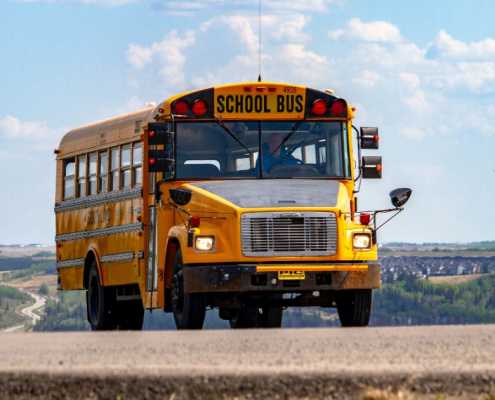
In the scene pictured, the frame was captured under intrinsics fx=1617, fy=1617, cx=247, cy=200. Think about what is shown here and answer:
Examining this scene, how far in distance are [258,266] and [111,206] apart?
163 inches

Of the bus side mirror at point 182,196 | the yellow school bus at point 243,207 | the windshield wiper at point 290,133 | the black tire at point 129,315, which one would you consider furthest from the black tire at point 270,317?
the black tire at point 129,315

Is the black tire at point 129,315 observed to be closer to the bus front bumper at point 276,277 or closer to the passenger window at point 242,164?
the passenger window at point 242,164

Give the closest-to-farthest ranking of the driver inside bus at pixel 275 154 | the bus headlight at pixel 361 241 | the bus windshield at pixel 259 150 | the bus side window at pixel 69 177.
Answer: the bus headlight at pixel 361 241, the bus windshield at pixel 259 150, the driver inside bus at pixel 275 154, the bus side window at pixel 69 177

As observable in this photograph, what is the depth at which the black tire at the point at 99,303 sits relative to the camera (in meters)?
20.2

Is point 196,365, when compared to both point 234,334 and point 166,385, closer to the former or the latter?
point 166,385

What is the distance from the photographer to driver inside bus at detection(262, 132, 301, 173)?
56.5 feet

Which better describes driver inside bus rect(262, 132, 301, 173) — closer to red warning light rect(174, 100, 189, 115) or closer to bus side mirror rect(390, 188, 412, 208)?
red warning light rect(174, 100, 189, 115)

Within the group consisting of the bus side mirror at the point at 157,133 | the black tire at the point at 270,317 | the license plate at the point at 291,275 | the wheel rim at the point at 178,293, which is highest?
the bus side mirror at the point at 157,133

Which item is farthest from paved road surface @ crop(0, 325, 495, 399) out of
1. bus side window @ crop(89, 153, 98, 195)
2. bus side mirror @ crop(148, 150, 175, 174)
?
bus side window @ crop(89, 153, 98, 195)

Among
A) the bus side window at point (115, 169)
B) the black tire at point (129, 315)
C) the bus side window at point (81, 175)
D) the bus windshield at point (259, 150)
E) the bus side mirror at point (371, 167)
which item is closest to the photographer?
the bus windshield at point (259, 150)

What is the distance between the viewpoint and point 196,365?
7.88 meters

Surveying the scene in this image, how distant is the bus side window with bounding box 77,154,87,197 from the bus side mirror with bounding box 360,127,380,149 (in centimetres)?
484

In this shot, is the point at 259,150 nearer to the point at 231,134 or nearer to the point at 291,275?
the point at 231,134

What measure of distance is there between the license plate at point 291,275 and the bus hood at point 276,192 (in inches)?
26.8
